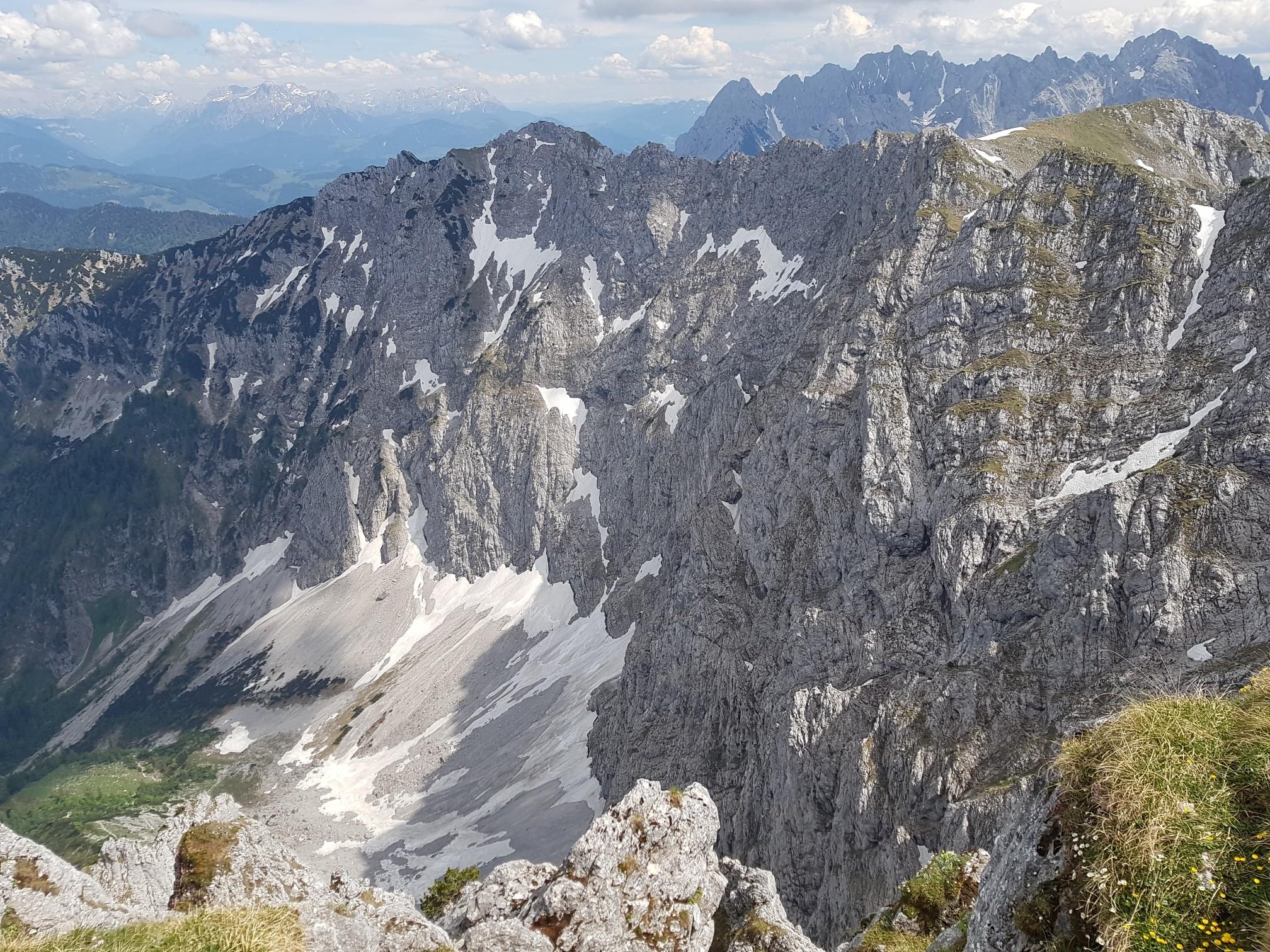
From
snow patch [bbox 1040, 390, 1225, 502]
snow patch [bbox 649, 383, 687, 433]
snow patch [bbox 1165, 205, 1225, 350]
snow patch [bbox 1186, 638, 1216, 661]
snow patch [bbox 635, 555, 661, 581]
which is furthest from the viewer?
snow patch [bbox 649, 383, 687, 433]

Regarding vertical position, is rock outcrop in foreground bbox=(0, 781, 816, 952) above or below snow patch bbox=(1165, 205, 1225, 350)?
below

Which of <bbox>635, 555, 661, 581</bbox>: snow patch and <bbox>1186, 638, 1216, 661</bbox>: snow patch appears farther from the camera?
<bbox>635, 555, 661, 581</bbox>: snow patch

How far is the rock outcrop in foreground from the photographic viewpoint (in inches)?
894

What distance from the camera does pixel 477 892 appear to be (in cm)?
3138

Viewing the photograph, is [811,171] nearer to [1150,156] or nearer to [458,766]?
[1150,156]

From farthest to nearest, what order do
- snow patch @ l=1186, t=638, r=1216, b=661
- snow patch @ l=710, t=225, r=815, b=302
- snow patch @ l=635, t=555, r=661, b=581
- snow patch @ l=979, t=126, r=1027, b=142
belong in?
snow patch @ l=710, t=225, r=815, b=302 < snow patch @ l=635, t=555, r=661, b=581 < snow patch @ l=979, t=126, r=1027, b=142 < snow patch @ l=1186, t=638, r=1216, b=661

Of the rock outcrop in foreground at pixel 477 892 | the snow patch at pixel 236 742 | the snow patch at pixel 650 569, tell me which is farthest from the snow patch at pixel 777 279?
the snow patch at pixel 236 742

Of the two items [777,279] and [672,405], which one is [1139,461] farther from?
[672,405]

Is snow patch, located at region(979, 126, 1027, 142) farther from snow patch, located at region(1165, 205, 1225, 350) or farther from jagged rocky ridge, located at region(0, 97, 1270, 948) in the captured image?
snow patch, located at region(1165, 205, 1225, 350)

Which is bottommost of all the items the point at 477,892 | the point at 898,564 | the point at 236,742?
the point at 236,742

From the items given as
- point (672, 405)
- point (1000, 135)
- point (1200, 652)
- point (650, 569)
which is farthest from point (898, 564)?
point (1000, 135)

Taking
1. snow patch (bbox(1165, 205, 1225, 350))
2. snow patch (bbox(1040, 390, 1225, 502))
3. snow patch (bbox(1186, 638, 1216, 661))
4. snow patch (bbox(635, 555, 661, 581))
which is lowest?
snow patch (bbox(635, 555, 661, 581))

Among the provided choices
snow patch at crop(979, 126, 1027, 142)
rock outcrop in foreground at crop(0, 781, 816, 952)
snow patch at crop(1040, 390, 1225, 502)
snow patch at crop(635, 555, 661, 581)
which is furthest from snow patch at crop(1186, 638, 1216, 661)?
snow patch at crop(979, 126, 1027, 142)

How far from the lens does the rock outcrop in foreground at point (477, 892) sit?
894 inches
